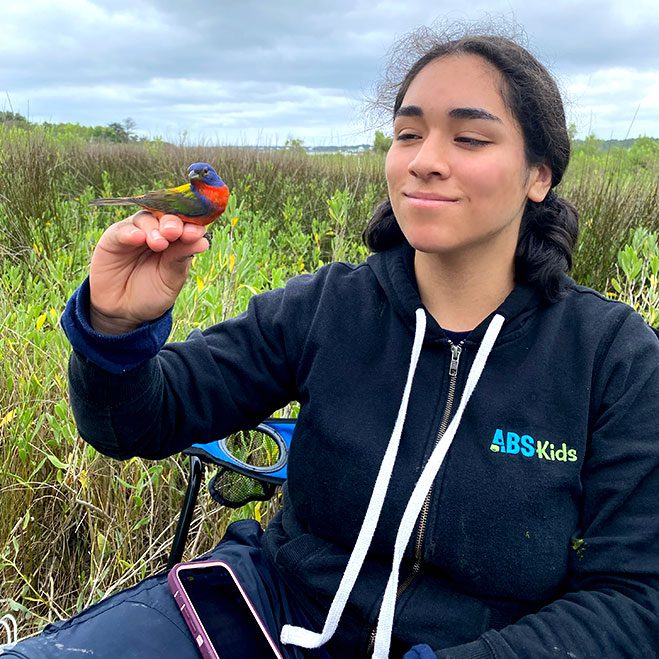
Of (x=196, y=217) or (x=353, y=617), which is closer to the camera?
(x=196, y=217)

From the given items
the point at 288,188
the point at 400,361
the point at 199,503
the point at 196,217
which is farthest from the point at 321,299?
the point at 288,188

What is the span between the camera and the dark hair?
1.49 meters

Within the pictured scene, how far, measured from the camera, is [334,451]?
1535 mm

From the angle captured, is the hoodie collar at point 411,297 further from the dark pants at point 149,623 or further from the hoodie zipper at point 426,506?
the dark pants at point 149,623

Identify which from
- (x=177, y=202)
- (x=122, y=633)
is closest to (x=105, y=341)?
(x=177, y=202)

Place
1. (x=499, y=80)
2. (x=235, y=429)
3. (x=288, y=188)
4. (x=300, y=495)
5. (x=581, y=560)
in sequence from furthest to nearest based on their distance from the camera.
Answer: (x=288, y=188), (x=235, y=429), (x=300, y=495), (x=499, y=80), (x=581, y=560)

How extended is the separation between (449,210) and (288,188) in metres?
6.54

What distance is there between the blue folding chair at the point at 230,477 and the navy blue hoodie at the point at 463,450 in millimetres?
198

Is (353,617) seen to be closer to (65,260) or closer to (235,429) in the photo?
(235,429)

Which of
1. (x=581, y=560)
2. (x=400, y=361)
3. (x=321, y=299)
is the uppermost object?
(x=321, y=299)

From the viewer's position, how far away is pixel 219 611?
1538 mm

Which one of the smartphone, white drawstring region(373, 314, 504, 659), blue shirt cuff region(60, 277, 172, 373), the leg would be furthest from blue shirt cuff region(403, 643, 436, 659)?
blue shirt cuff region(60, 277, 172, 373)

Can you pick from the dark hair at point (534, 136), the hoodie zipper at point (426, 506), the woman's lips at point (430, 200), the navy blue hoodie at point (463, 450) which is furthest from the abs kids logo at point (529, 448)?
the woman's lips at point (430, 200)

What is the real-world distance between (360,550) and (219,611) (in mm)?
381
